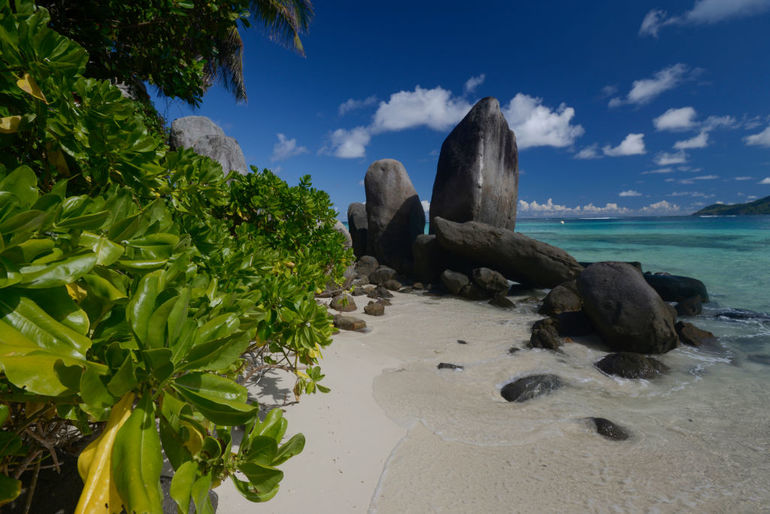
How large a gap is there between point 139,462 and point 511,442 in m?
2.88

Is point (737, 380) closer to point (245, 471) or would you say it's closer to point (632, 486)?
point (632, 486)

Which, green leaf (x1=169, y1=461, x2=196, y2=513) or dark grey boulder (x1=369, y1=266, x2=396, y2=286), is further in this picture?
dark grey boulder (x1=369, y1=266, x2=396, y2=286)

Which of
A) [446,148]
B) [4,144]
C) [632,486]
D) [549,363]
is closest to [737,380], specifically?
[549,363]

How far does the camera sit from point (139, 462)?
545mm

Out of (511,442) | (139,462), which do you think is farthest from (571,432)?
(139,462)

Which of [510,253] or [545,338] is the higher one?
[510,253]

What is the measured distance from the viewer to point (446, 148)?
10773 mm

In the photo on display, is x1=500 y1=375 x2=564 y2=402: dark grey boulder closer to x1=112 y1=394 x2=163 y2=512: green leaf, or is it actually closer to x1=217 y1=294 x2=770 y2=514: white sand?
x1=217 y1=294 x2=770 y2=514: white sand

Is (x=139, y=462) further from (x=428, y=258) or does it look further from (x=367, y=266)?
(x=367, y=266)

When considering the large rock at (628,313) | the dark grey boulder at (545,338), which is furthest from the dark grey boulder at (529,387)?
the large rock at (628,313)

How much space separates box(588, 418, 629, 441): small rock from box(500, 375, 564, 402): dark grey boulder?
630mm

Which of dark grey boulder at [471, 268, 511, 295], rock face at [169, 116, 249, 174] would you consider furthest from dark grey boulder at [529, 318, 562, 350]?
rock face at [169, 116, 249, 174]

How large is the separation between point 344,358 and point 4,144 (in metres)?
3.41

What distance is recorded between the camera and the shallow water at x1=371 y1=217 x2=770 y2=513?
7.14 ft
